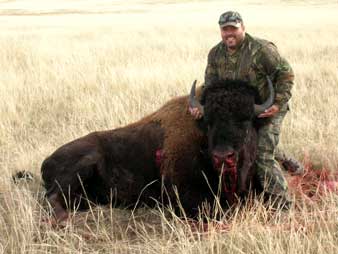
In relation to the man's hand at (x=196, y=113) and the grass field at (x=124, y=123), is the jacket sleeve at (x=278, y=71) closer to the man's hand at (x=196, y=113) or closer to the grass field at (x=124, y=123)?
the man's hand at (x=196, y=113)

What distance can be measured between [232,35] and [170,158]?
1433 millimetres

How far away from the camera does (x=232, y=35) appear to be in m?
5.41

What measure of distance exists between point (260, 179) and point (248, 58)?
4.19 feet

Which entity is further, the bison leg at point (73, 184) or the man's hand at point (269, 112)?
the bison leg at point (73, 184)

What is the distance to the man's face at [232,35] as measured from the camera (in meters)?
5.37

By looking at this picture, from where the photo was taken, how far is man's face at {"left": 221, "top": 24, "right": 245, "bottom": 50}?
5.37 meters

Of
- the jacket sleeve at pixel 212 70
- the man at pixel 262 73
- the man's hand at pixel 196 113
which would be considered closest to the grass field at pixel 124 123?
the man at pixel 262 73

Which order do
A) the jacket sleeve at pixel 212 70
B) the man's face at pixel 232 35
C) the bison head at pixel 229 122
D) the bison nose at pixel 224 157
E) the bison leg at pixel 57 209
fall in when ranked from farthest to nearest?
the jacket sleeve at pixel 212 70
the man's face at pixel 232 35
the bison leg at pixel 57 209
the bison head at pixel 229 122
the bison nose at pixel 224 157

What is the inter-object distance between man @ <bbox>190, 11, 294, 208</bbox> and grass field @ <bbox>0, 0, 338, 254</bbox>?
0.37 meters

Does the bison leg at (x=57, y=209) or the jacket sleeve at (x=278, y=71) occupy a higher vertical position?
the jacket sleeve at (x=278, y=71)

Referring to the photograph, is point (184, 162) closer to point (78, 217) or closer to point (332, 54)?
point (78, 217)

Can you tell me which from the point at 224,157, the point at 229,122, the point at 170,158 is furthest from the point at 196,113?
the point at 224,157

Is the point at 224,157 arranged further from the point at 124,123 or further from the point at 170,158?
the point at 124,123

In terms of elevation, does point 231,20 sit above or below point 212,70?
above
